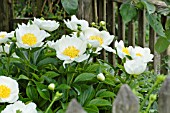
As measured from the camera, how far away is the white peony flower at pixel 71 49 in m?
1.31

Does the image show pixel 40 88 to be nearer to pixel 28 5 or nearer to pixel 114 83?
pixel 114 83

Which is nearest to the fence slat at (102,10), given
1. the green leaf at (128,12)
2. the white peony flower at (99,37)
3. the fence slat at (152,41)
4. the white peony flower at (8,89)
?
the fence slat at (152,41)

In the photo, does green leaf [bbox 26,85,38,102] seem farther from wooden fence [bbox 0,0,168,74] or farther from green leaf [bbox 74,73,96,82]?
wooden fence [bbox 0,0,168,74]

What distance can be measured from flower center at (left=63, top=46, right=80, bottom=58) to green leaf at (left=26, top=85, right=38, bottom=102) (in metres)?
0.15

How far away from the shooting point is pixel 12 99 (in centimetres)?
120

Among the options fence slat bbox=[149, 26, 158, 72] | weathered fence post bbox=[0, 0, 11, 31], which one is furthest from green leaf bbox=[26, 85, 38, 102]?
weathered fence post bbox=[0, 0, 11, 31]

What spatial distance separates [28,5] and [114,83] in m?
3.35

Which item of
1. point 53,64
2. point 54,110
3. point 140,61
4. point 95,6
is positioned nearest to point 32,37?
point 53,64

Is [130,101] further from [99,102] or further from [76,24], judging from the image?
[76,24]

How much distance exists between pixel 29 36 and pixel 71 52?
0.15 meters

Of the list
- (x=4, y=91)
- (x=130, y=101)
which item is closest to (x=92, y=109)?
(x=4, y=91)

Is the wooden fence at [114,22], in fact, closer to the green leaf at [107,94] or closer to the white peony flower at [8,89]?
the green leaf at [107,94]

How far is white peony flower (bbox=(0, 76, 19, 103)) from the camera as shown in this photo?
120 centimetres

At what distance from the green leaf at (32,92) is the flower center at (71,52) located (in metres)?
0.15
